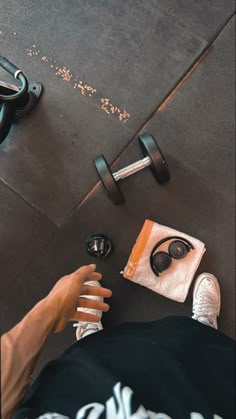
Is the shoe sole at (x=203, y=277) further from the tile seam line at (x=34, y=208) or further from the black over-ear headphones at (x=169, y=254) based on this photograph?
the tile seam line at (x=34, y=208)

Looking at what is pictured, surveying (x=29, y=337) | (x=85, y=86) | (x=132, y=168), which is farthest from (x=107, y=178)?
(x=29, y=337)

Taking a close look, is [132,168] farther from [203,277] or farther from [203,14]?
[203,14]

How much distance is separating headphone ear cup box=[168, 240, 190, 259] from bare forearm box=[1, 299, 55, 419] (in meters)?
0.55

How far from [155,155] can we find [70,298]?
20.9 inches

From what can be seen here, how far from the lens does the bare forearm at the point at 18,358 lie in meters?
0.61

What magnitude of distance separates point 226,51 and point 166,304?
0.86m

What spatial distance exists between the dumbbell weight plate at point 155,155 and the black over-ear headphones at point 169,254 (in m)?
0.21

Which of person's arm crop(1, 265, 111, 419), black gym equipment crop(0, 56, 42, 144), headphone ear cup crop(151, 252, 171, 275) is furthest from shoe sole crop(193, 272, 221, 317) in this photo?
black gym equipment crop(0, 56, 42, 144)

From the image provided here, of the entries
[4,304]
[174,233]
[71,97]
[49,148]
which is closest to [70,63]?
[71,97]

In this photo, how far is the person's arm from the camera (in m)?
0.62

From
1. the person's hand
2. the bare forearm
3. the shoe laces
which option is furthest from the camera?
the shoe laces

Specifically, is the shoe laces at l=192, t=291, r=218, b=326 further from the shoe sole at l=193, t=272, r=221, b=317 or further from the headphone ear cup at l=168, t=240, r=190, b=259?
the headphone ear cup at l=168, t=240, r=190, b=259

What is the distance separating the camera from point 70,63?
1.30m

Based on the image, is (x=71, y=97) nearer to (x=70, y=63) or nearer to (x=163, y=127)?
(x=70, y=63)
